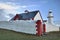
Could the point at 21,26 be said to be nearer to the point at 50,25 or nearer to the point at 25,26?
the point at 25,26

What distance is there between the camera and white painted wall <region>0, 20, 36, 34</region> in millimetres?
24333

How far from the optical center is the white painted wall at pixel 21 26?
24.3 m

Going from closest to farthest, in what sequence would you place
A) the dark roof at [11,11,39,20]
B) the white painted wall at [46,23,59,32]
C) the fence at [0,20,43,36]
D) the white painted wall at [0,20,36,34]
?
the fence at [0,20,43,36], the white painted wall at [0,20,36,34], the white painted wall at [46,23,59,32], the dark roof at [11,11,39,20]

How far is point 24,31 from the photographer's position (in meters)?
25.5

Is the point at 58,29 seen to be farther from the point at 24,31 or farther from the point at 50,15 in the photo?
the point at 24,31

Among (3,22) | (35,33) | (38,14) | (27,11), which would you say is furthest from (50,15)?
(35,33)

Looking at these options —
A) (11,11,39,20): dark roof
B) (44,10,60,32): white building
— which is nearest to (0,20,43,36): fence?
(44,10,60,32): white building

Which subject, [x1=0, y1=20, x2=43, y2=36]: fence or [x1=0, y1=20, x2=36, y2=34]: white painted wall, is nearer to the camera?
[x1=0, y1=20, x2=43, y2=36]: fence

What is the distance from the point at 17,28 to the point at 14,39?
8.52 m

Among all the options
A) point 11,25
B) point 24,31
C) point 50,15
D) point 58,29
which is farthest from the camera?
point 50,15

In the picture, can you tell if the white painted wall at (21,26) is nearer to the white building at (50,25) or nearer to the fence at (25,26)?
the fence at (25,26)

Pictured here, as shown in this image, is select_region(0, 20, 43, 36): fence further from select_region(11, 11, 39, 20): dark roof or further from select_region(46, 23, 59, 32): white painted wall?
select_region(11, 11, 39, 20): dark roof

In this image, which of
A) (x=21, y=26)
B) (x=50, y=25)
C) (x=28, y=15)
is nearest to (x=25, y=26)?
(x=21, y=26)

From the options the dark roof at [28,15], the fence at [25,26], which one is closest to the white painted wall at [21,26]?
the fence at [25,26]
